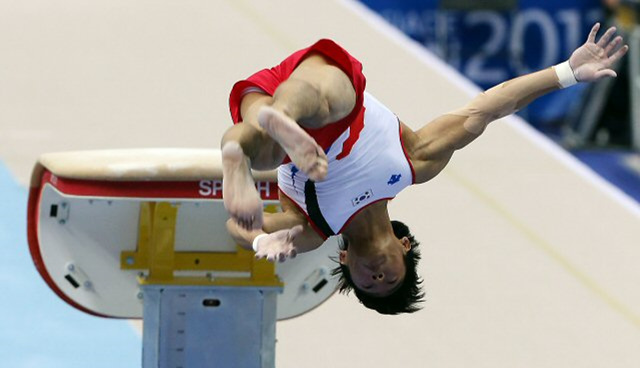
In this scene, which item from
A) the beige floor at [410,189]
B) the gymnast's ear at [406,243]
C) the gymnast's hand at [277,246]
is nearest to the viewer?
the gymnast's hand at [277,246]

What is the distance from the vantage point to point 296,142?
2.65 meters

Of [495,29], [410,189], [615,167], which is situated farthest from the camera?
[615,167]

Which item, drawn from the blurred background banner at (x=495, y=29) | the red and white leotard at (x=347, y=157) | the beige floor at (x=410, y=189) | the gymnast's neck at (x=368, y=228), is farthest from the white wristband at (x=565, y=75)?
the blurred background banner at (x=495, y=29)

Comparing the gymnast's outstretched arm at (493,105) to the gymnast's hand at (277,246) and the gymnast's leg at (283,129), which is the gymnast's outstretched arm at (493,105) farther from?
the gymnast's hand at (277,246)

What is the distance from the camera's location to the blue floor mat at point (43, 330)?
4.58 metres

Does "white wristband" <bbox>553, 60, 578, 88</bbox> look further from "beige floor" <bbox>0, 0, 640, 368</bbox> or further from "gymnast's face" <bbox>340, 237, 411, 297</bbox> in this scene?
"beige floor" <bbox>0, 0, 640, 368</bbox>

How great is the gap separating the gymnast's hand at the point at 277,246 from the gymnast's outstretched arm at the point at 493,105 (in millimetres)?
634

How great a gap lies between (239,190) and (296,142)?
16 centimetres

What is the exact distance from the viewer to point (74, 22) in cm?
582

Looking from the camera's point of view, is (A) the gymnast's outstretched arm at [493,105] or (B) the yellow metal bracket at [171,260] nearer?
(A) the gymnast's outstretched arm at [493,105]

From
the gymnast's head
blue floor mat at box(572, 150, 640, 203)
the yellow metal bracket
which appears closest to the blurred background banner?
blue floor mat at box(572, 150, 640, 203)

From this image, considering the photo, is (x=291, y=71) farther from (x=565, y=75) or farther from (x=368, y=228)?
(x=565, y=75)

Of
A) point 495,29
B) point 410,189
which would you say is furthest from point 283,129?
point 495,29

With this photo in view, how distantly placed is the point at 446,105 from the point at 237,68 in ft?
3.01
